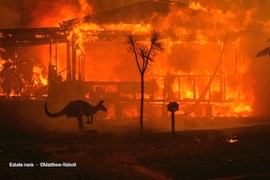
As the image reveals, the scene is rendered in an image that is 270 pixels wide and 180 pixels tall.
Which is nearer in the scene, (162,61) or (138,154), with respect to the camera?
(138,154)

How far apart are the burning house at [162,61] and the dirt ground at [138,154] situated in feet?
20.6

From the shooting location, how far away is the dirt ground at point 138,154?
9.12 meters

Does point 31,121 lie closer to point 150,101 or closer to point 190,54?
point 150,101

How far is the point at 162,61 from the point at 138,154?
47.5 feet

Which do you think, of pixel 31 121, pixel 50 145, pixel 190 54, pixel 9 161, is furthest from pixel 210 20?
pixel 9 161

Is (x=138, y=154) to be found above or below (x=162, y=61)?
below

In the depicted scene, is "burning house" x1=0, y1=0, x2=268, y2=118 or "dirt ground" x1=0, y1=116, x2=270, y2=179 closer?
"dirt ground" x1=0, y1=116, x2=270, y2=179

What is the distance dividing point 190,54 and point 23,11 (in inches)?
641

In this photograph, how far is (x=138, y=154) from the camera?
11508 mm

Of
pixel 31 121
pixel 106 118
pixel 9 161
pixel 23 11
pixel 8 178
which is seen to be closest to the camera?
pixel 8 178

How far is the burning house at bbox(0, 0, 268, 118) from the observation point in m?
22.1

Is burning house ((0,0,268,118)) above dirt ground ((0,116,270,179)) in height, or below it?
above

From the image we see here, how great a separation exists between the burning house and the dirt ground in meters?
6.28

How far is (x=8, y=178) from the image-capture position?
8406 millimetres
